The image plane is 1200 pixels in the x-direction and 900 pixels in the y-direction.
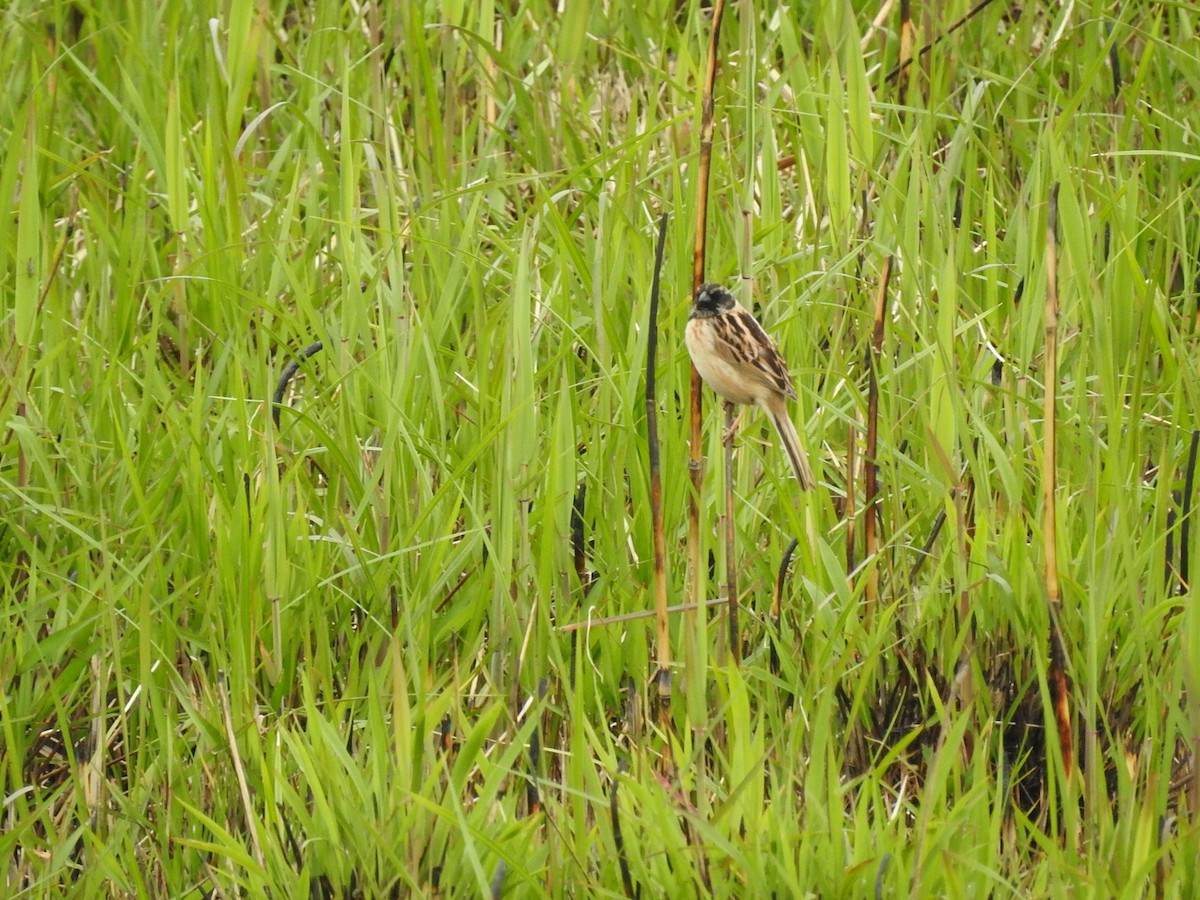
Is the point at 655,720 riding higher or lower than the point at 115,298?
lower

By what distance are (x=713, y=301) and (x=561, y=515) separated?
0.54 meters

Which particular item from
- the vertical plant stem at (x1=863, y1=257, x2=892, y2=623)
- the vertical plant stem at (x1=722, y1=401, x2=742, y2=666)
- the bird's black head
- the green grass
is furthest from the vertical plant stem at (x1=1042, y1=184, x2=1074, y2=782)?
the bird's black head

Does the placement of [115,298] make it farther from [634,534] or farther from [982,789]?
[982,789]

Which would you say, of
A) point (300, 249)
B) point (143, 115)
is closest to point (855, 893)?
point (300, 249)

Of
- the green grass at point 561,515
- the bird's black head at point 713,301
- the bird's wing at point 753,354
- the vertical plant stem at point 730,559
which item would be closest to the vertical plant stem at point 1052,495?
the green grass at point 561,515

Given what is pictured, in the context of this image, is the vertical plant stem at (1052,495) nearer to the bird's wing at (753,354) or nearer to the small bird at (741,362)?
the small bird at (741,362)

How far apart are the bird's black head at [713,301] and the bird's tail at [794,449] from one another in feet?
0.78

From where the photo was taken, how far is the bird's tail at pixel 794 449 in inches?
123

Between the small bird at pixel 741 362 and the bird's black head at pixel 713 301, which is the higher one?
the bird's black head at pixel 713 301

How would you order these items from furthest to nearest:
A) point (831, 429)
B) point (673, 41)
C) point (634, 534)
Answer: point (673, 41) < point (831, 429) < point (634, 534)

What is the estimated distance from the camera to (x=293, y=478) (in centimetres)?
349

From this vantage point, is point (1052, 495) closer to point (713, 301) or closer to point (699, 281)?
point (699, 281)

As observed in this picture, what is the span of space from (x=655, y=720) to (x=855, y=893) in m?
0.85

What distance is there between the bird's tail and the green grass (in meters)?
Answer: 0.10
